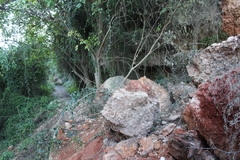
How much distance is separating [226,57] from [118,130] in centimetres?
202

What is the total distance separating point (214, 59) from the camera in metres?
2.99

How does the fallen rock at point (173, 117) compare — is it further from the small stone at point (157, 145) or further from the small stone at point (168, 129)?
the small stone at point (157, 145)

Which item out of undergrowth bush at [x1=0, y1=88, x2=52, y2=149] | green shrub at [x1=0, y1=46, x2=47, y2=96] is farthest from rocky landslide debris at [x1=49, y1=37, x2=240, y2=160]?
green shrub at [x1=0, y1=46, x2=47, y2=96]

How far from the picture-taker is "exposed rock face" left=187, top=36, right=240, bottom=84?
9.11 feet

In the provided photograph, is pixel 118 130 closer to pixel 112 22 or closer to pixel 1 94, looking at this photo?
pixel 112 22

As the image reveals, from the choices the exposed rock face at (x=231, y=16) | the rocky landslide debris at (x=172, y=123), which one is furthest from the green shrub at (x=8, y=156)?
the exposed rock face at (x=231, y=16)

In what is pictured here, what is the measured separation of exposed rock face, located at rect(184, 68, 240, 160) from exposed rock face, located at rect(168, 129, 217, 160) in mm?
80

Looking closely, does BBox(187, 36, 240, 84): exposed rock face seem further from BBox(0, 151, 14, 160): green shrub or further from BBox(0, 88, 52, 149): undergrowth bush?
BBox(0, 88, 52, 149): undergrowth bush

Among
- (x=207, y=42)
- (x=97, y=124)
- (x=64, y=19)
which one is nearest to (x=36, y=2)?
(x=64, y=19)

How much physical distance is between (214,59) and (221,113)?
167cm

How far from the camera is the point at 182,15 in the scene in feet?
14.0

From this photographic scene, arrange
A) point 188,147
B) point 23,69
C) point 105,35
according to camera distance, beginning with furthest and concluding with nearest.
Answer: point 23,69, point 105,35, point 188,147

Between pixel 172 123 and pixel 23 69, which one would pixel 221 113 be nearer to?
pixel 172 123

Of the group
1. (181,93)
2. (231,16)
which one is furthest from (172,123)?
(231,16)
